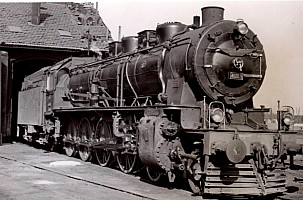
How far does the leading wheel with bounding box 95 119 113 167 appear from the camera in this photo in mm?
12656

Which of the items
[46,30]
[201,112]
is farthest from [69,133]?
[46,30]

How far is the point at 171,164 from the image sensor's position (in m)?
8.95

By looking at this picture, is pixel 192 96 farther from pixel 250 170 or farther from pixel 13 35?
pixel 13 35

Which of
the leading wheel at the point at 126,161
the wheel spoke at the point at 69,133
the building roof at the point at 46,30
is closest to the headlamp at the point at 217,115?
the leading wheel at the point at 126,161

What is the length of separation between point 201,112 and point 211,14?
2.15m

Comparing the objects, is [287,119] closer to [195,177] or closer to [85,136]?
[195,177]

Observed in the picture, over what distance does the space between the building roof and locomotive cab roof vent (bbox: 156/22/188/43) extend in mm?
13826

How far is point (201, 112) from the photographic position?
29.1 feet

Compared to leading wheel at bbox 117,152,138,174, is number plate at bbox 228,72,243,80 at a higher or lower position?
higher

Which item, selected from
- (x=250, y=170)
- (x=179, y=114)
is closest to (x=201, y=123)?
(x=179, y=114)

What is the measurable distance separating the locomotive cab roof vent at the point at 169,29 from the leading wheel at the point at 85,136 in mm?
4498

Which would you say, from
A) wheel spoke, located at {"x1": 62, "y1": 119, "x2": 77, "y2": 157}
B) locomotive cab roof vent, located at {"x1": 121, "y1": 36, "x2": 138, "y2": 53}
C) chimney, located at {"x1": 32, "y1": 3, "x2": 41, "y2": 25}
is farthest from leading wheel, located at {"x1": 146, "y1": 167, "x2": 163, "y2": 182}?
chimney, located at {"x1": 32, "y1": 3, "x2": 41, "y2": 25}

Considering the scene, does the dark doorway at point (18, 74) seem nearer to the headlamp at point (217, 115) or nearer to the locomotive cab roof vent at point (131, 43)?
the locomotive cab roof vent at point (131, 43)

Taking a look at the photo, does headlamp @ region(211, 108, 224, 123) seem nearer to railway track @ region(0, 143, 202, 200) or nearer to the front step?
the front step
